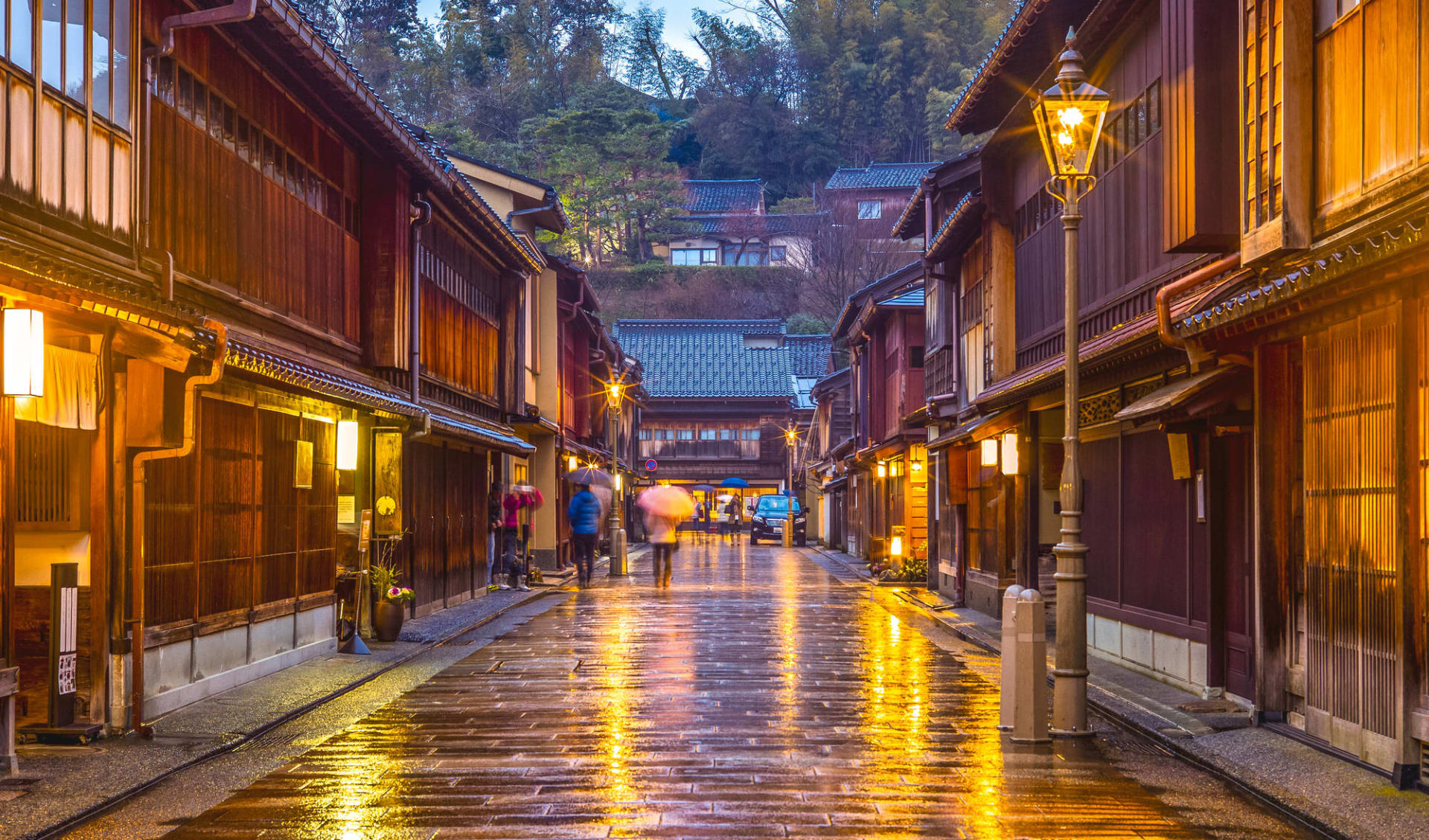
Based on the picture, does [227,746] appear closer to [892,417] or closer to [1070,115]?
[1070,115]

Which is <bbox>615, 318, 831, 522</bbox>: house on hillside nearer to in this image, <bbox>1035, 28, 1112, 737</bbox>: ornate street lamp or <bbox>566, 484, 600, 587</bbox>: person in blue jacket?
<bbox>566, 484, 600, 587</bbox>: person in blue jacket

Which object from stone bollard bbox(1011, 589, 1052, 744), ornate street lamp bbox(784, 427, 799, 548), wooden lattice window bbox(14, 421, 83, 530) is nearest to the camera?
wooden lattice window bbox(14, 421, 83, 530)

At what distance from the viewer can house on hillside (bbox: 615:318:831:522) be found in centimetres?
7562

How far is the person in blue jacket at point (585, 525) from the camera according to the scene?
33.5 metres

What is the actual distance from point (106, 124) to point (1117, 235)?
37.8ft

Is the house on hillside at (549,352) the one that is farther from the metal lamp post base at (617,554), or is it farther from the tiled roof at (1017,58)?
the tiled roof at (1017,58)

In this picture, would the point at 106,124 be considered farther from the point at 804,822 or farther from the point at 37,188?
the point at 804,822

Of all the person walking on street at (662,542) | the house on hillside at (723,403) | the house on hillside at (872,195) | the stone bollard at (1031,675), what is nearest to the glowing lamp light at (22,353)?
the stone bollard at (1031,675)

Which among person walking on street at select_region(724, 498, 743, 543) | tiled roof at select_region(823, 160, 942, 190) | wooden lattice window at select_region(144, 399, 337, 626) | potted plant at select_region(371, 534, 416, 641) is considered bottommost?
person walking on street at select_region(724, 498, 743, 543)

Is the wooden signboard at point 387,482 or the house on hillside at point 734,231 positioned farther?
the house on hillside at point 734,231

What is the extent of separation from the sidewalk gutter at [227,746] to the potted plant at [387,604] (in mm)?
495

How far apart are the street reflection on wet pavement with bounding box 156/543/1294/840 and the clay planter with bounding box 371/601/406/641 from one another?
1.44 meters

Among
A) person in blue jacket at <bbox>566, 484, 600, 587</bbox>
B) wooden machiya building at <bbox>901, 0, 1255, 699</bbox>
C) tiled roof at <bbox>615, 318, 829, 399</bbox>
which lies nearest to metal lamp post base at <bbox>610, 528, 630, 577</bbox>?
person in blue jacket at <bbox>566, 484, 600, 587</bbox>

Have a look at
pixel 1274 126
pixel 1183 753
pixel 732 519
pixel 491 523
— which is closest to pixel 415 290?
pixel 491 523
